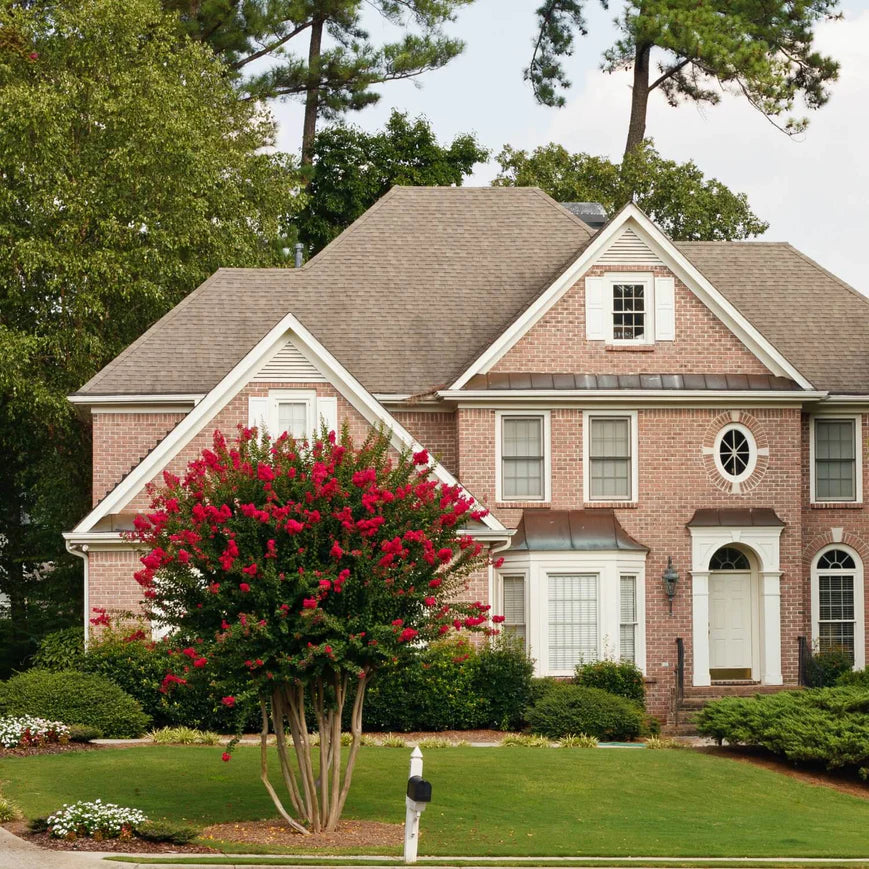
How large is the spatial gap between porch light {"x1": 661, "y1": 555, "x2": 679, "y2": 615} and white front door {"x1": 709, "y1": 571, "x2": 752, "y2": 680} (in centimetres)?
106

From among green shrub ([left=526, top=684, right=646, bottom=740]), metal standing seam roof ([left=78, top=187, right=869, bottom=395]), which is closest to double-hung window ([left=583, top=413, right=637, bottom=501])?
metal standing seam roof ([left=78, top=187, right=869, bottom=395])

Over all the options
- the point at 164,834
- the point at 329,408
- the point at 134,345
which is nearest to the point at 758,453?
the point at 329,408

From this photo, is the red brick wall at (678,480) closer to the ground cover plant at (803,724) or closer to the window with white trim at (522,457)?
the window with white trim at (522,457)

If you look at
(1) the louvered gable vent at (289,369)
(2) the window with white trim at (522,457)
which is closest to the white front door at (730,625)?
(2) the window with white trim at (522,457)

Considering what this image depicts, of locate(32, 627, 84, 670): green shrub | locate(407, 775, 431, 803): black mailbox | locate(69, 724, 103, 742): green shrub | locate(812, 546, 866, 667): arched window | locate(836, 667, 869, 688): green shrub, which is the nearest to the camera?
locate(407, 775, 431, 803): black mailbox

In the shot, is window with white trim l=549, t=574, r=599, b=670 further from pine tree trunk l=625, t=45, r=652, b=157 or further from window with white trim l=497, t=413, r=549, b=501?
pine tree trunk l=625, t=45, r=652, b=157

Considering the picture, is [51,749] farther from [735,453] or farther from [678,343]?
[735,453]

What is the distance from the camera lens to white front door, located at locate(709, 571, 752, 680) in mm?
29578

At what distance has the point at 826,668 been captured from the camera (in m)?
29.0

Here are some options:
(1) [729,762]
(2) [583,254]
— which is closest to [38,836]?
(1) [729,762]

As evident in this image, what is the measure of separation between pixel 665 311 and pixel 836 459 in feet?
15.2

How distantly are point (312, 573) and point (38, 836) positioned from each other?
12.7 ft

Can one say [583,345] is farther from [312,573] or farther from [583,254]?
[312,573]

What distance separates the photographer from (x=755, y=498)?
2944 centimetres
